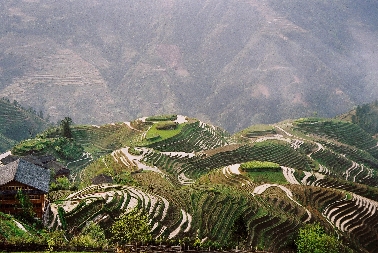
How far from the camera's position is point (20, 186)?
122 feet

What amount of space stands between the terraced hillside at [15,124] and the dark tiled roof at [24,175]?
9151 centimetres

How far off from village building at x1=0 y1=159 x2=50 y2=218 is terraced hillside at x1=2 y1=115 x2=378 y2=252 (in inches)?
116

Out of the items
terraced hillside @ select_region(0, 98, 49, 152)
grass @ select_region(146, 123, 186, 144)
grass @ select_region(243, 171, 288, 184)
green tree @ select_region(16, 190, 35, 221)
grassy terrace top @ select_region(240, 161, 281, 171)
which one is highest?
terraced hillside @ select_region(0, 98, 49, 152)

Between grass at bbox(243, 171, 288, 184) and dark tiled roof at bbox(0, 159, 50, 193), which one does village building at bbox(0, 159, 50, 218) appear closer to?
dark tiled roof at bbox(0, 159, 50, 193)

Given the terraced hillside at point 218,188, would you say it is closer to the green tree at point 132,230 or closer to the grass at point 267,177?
the grass at point 267,177

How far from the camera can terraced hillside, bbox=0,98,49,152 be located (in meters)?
131

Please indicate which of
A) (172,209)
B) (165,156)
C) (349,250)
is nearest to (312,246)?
(349,250)

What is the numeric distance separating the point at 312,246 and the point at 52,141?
78.2 m

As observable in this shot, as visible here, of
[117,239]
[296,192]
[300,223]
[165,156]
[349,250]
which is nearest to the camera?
[117,239]

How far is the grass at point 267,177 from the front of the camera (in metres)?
73.8

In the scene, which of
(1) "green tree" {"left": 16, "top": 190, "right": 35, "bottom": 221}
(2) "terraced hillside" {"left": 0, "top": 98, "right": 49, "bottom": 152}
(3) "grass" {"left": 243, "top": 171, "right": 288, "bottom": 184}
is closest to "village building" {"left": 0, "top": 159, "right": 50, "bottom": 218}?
(1) "green tree" {"left": 16, "top": 190, "right": 35, "bottom": 221}

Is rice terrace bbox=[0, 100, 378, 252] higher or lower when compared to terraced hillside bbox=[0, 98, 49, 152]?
lower

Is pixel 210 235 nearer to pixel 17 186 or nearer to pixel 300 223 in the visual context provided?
pixel 300 223

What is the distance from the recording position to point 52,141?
9900cm
